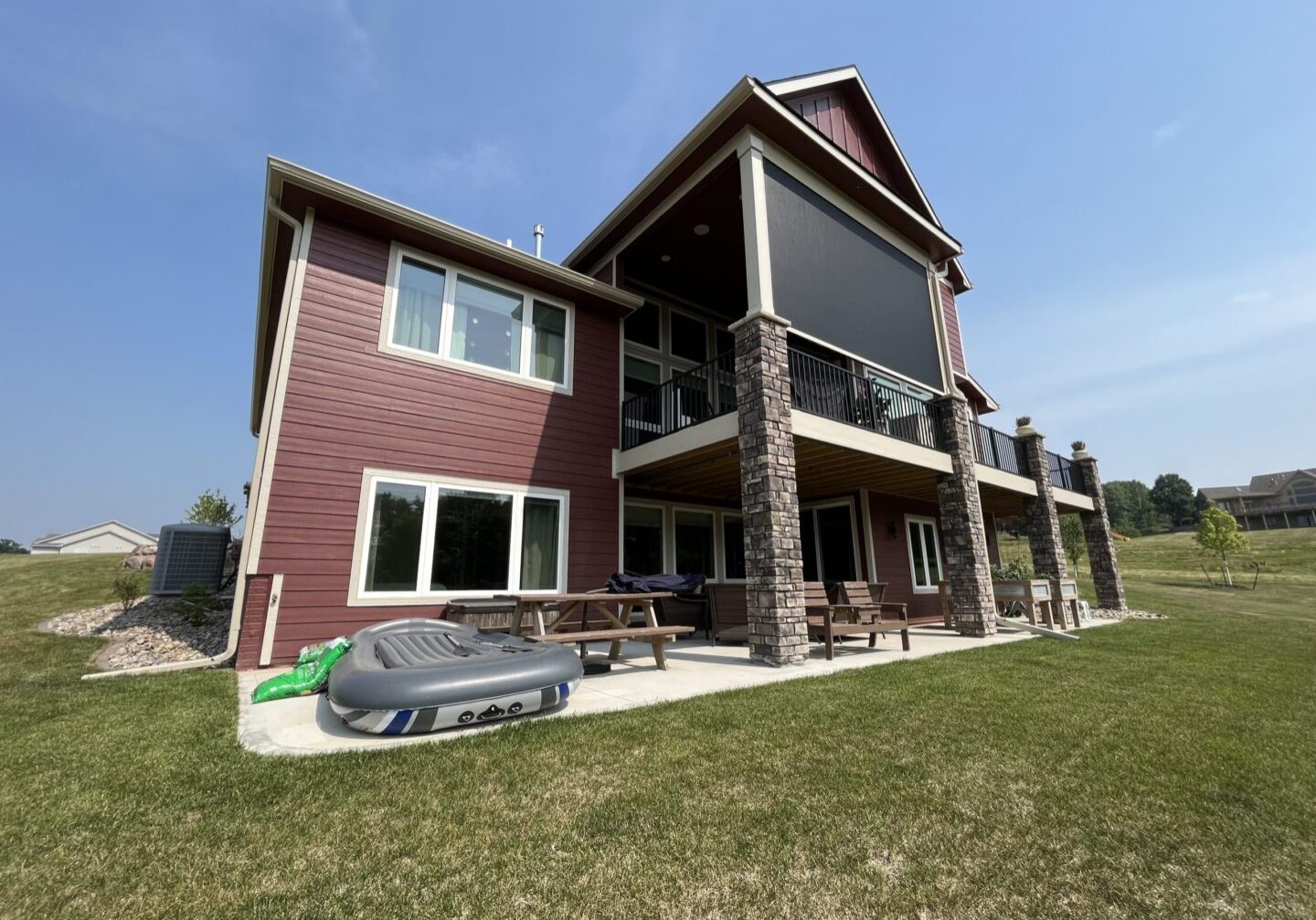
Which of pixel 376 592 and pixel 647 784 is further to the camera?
pixel 376 592

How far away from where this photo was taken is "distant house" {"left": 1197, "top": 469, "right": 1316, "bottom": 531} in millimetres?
58500

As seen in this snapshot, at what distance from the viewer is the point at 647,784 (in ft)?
8.27

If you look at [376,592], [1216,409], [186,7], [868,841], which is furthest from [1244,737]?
[1216,409]

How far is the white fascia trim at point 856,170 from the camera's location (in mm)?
7430

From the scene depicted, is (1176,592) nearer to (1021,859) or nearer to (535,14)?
(1021,859)

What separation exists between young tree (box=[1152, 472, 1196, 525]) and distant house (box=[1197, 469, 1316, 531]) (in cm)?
403

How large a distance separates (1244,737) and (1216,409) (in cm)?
2113

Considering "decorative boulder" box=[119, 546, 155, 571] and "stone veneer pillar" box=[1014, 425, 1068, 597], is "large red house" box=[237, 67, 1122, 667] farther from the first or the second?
"decorative boulder" box=[119, 546, 155, 571]

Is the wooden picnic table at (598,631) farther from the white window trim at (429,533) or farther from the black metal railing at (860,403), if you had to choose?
the black metal railing at (860,403)

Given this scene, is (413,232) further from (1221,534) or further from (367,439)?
(1221,534)

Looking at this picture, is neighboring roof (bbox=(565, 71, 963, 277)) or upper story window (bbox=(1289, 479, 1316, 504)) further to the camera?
upper story window (bbox=(1289, 479, 1316, 504))

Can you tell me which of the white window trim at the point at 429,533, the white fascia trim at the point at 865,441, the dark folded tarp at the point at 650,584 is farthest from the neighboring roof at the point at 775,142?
the dark folded tarp at the point at 650,584

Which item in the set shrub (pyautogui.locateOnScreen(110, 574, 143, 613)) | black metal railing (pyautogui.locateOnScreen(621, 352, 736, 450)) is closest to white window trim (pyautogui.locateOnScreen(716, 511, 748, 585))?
black metal railing (pyautogui.locateOnScreen(621, 352, 736, 450))

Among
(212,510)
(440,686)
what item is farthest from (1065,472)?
(212,510)
